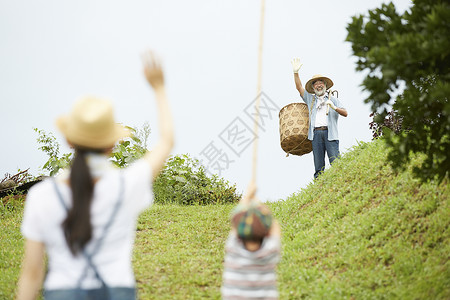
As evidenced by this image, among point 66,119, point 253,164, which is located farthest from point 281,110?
point 66,119

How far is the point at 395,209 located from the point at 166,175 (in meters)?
7.00

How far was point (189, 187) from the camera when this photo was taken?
12.2 m

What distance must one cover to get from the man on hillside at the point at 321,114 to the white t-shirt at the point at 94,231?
7.59 m

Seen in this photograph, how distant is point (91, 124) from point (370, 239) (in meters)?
4.89

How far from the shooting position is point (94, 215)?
2.27 m

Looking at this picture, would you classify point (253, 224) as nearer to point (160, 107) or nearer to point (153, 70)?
point (160, 107)

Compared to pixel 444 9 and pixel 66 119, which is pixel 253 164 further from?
pixel 444 9

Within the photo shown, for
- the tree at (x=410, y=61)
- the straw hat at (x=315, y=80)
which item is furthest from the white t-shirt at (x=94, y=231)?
the straw hat at (x=315, y=80)

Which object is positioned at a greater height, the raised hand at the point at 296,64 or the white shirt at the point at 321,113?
the raised hand at the point at 296,64

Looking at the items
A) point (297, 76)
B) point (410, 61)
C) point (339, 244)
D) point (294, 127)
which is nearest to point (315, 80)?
point (297, 76)

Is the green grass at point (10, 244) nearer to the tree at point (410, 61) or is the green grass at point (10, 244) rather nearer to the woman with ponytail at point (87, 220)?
the woman with ponytail at point (87, 220)

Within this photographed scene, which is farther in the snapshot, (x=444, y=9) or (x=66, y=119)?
(x=444, y=9)

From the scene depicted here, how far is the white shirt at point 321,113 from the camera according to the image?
9.54 m

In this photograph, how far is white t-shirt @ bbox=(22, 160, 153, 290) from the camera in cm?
227
